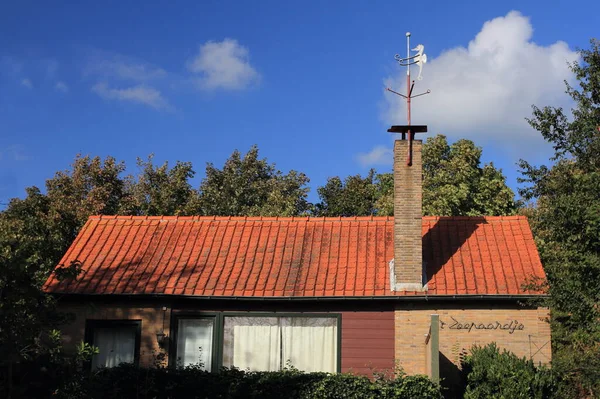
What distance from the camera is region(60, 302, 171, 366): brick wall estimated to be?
15852mm

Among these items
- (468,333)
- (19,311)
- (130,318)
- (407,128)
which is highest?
(407,128)

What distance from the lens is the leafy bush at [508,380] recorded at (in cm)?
1217

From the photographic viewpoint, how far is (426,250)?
668 inches

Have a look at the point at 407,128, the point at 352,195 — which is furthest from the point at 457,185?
the point at 407,128

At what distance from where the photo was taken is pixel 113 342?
16.1 meters

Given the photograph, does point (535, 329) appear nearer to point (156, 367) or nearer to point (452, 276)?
point (452, 276)

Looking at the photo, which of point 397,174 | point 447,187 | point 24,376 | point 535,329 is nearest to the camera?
point 24,376

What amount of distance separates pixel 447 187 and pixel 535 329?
Result: 1509 cm

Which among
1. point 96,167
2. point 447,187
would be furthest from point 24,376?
point 96,167

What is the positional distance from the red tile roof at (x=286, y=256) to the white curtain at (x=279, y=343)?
0.70 meters

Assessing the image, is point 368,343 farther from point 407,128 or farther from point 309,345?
point 407,128

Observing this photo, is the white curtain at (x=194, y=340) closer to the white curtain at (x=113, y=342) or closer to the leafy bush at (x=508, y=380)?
the white curtain at (x=113, y=342)

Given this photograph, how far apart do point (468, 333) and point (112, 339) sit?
8037 mm

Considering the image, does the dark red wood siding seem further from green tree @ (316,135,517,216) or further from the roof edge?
green tree @ (316,135,517,216)
